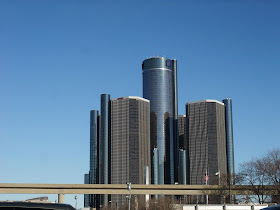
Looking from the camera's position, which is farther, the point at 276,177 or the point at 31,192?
the point at 31,192

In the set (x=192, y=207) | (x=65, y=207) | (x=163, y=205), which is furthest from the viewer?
(x=163, y=205)

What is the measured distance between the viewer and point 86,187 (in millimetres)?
157250

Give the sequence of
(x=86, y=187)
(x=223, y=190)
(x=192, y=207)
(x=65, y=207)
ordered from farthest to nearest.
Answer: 1. (x=86, y=187)
2. (x=223, y=190)
3. (x=192, y=207)
4. (x=65, y=207)

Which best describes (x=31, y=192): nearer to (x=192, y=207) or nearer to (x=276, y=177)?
(x=276, y=177)

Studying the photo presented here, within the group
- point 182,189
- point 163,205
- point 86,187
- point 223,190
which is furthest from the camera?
point 182,189

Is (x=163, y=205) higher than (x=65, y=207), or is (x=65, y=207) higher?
(x=65, y=207)

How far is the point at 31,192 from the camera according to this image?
148875mm

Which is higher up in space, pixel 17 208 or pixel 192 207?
pixel 17 208

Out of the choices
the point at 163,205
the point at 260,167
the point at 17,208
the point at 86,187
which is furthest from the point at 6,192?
the point at 17,208

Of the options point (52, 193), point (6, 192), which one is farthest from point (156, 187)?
point (6, 192)

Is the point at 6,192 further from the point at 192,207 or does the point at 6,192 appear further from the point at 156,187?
the point at 192,207

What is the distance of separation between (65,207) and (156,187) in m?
158

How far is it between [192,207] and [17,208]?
4855 centimetres

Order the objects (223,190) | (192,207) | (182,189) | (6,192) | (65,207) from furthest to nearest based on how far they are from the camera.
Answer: (182,189)
(6,192)
(223,190)
(192,207)
(65,207)
